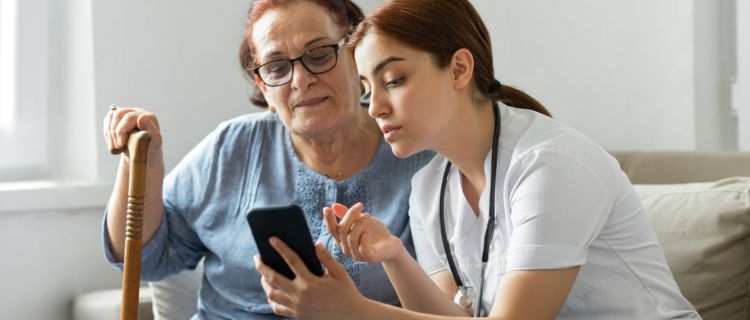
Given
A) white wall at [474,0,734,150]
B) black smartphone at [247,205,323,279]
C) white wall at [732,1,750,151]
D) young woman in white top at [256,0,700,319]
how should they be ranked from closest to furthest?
black smartphone at [247,205,323,279] → young woman in white top at [256,0,700,319] → white wall at [732,1,750,151] → white wall at [474,0,734,150]

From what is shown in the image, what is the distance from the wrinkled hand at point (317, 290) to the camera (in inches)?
53.7

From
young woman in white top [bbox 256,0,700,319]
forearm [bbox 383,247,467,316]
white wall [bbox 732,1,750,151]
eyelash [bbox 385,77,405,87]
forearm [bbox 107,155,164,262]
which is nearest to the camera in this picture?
young woman in white top [bbox 256,0,700,319]

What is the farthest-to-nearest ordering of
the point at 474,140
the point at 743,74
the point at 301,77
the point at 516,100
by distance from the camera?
the point at 743,74, the point at 301,77, the point at 516,100, the point at 474,140

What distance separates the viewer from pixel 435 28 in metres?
1.49

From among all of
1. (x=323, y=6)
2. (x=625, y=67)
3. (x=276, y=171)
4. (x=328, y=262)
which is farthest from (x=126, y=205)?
(x=625, y=67)

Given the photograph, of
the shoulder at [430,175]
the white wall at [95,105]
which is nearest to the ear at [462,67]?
the shoulder at [430,175]

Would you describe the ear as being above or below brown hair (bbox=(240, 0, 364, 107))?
below

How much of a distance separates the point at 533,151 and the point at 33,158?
173 cm

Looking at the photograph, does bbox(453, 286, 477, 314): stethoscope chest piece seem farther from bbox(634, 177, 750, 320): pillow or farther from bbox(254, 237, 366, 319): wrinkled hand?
bbox(634, 177, 750, 320): pillow

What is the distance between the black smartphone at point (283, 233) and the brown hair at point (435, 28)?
1.10ft

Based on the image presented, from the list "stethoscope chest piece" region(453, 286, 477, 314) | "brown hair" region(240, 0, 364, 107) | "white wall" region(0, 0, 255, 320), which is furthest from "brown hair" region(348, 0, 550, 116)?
"white wall" region(0, 0, 255, 320)

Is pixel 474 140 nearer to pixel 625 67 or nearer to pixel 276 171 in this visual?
pixel 276 171

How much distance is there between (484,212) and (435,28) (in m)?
0.29

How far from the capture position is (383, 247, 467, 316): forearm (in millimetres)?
1608
